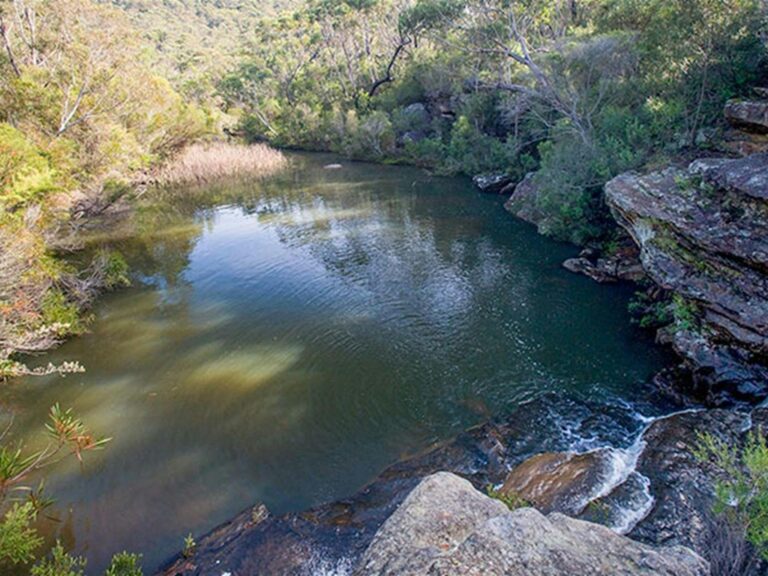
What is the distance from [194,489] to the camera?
10.0 meters

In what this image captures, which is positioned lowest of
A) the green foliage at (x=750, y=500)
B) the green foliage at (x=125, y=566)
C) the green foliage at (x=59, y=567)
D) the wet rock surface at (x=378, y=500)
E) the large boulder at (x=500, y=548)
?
the wet rock surface at (x=378, y=500)

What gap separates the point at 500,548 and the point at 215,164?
43.5 metres

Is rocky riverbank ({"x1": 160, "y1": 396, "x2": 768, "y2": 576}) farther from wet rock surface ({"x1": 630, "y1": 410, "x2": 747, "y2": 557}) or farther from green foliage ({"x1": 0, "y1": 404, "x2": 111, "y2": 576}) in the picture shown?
green foliage ({"x1": 0, "y1": 404, "x2": 111, "y2": 576})

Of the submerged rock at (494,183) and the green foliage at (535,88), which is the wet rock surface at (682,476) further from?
the submerged rock at (494,183)

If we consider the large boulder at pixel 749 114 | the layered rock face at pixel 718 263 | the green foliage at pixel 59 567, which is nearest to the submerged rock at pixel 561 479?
the layered rock face at pixel 718 263

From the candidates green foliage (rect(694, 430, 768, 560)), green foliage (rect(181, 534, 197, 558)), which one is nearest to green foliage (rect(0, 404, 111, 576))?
green foliage (rect(181, 534, 197, 558))

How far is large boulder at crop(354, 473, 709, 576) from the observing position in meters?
3.77

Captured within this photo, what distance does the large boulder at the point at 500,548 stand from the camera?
3.77 metres

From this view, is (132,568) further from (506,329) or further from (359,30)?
(359,30)

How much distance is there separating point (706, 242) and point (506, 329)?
19.4ft

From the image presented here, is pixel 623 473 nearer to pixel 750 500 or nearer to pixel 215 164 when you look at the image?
pixel 750 500

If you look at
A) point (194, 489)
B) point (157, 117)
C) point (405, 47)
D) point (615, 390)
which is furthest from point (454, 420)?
point (405, 47)

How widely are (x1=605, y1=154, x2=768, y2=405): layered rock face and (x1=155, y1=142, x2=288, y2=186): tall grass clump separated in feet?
119

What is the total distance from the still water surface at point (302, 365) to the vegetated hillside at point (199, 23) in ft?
298
